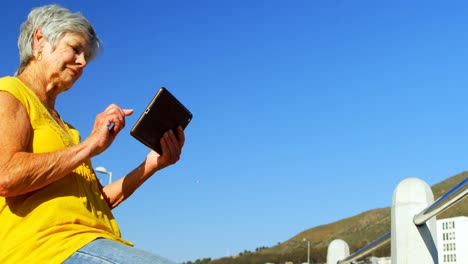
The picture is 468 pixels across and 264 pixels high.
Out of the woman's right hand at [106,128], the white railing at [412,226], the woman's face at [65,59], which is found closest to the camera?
the woman's right hand at [106,128]

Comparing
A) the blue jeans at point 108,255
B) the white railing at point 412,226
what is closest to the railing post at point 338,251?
the white railing at point 412,226

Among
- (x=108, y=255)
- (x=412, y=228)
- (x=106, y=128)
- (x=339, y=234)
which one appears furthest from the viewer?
(x=339, y=234)

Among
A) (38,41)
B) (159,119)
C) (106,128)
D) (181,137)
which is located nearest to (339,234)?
(181,137)

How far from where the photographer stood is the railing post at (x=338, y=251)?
500cm

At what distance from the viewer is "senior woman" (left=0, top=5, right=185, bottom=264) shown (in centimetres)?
176

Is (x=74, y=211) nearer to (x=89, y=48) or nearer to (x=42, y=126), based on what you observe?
(x=42, y=126)

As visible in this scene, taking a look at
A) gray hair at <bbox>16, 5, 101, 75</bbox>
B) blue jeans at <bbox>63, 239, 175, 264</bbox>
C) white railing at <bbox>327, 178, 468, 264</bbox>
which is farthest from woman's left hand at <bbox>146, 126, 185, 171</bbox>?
white railing at <bbox>327, 178, 468, 264</bbox>

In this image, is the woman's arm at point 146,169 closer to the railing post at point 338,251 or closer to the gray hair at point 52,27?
the gray hair at point 52,27

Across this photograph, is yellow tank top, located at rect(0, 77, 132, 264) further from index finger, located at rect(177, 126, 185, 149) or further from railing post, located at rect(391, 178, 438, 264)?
railing post, located at rect(391, 178, 438, 264)

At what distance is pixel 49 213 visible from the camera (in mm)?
1807

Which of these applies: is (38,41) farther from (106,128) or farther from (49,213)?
(49,213)

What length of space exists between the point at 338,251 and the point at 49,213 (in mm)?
3553

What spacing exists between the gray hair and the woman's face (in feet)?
0.07

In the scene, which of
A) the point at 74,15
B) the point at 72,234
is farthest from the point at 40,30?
the point at 72,234
